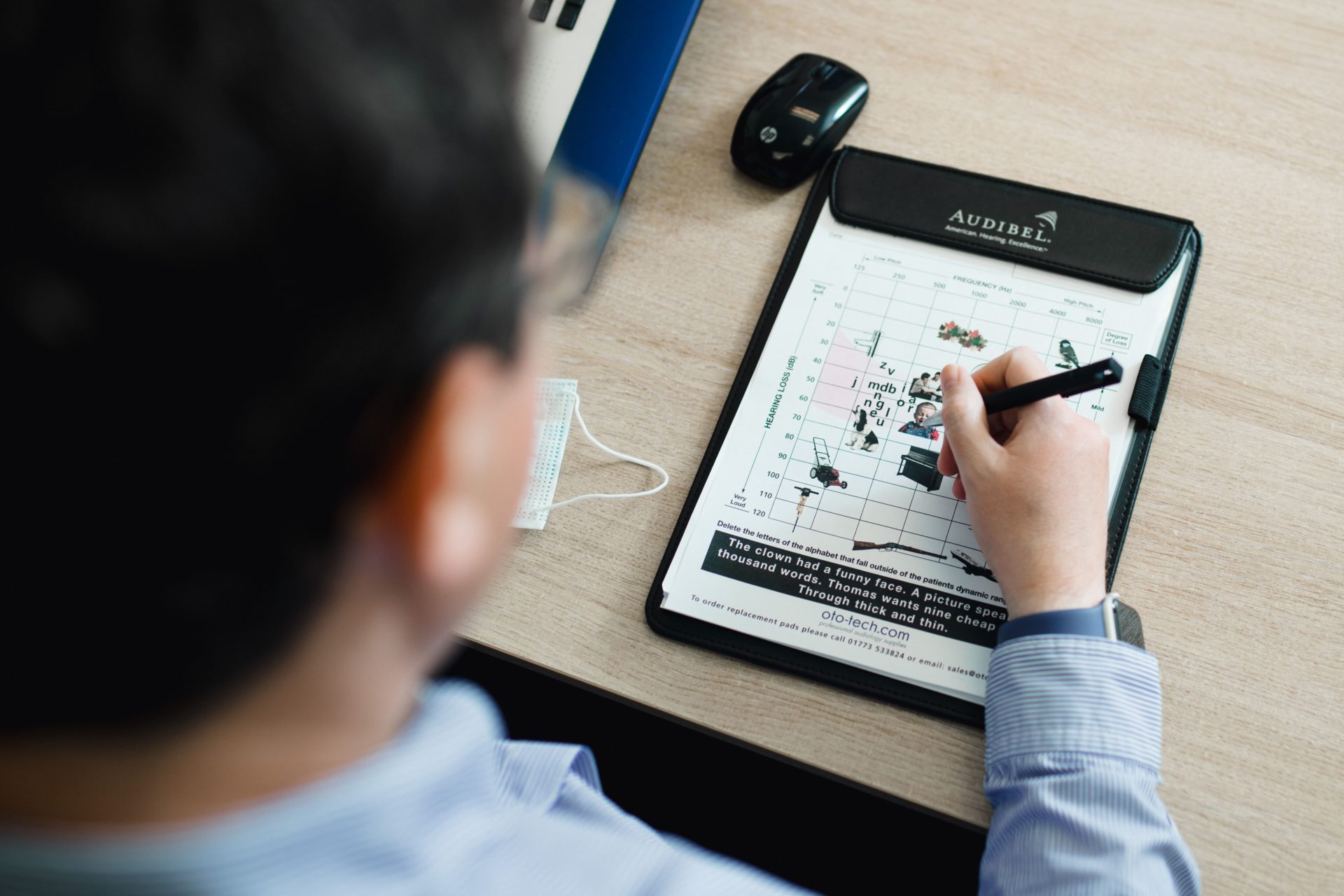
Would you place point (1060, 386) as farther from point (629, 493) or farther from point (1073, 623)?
point (629, 493)

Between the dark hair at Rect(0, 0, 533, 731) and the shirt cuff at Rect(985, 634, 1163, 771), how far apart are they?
435 mm

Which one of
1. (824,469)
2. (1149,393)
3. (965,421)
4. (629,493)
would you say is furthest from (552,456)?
(1149,393)

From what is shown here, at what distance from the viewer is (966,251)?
2.51ft

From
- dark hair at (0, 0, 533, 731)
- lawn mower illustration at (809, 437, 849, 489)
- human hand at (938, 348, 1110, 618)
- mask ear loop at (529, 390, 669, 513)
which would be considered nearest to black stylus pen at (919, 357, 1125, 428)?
human hand at (938, 348, 1110, 618)

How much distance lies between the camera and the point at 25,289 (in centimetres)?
23

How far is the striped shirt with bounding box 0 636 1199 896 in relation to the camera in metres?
0.32

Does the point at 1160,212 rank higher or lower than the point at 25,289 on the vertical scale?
higher

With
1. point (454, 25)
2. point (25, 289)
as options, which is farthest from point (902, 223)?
point (25, 289)

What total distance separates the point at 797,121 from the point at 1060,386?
0.34 m

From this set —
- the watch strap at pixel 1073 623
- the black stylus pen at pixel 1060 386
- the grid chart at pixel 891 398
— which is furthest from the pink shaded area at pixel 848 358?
the watch strap at pixel 1073 623

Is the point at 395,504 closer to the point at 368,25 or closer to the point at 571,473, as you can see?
the point at 368,25

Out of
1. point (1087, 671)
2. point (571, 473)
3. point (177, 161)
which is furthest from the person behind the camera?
point (571, 473)

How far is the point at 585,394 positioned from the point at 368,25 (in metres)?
0.52

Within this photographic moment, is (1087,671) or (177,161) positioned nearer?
(177,161)
